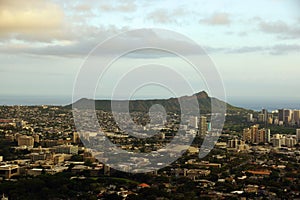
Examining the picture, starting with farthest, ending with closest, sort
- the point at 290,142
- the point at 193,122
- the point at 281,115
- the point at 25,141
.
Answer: the point at 281,115 → the point at 290,142 → the point at 193,122 → the point at 25,141

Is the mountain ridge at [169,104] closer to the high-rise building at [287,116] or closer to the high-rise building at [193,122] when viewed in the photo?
the high-rise building at [193,122]

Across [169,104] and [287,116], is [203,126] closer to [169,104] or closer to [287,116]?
[169,104]

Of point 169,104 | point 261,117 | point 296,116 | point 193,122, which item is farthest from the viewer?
point 261,117

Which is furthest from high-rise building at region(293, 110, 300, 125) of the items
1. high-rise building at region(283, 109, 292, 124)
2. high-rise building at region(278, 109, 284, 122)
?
high-rise building at region(278, 109, 284, 122)

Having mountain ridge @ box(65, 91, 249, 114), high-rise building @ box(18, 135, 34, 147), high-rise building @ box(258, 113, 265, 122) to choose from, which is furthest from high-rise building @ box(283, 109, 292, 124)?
high-rise building @ box(18, 135, 34, 147)

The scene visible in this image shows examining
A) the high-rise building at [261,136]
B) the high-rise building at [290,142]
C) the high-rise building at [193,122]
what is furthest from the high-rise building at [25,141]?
the high-rise building at [290,142]

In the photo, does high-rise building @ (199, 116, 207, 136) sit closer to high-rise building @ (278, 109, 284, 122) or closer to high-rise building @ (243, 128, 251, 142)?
high-rise building @ (243, 128, 251, 142)

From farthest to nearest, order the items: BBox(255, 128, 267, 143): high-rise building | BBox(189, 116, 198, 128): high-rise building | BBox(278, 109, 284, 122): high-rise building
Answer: BBox(278, 109, 284, 122): high-rise building
BBox(255, 128, 267, 143): high-rise building
BBox(189, 116, 198, 128): high-rise building

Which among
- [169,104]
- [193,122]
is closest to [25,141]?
[193,122]

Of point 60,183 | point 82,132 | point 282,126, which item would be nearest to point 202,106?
point 282,126

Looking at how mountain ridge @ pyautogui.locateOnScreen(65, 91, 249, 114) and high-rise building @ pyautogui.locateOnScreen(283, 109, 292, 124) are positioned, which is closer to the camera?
mountain ridge @ pyautogui.locateOnScreen(65, 91, 249, 114)

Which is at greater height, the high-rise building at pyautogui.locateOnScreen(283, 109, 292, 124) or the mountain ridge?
the mountain ridge

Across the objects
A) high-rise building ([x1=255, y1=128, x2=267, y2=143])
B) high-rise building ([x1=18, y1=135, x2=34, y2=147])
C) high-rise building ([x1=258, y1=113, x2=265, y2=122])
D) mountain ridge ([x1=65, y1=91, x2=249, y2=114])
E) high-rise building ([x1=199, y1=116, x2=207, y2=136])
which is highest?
mountain ridge ([x1=65, y1=91, x2=249, y2=114])

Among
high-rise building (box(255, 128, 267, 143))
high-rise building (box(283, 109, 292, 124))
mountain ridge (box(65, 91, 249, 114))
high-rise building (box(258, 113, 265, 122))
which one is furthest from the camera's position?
high-rise building (box(258, 113, 265, 122))
